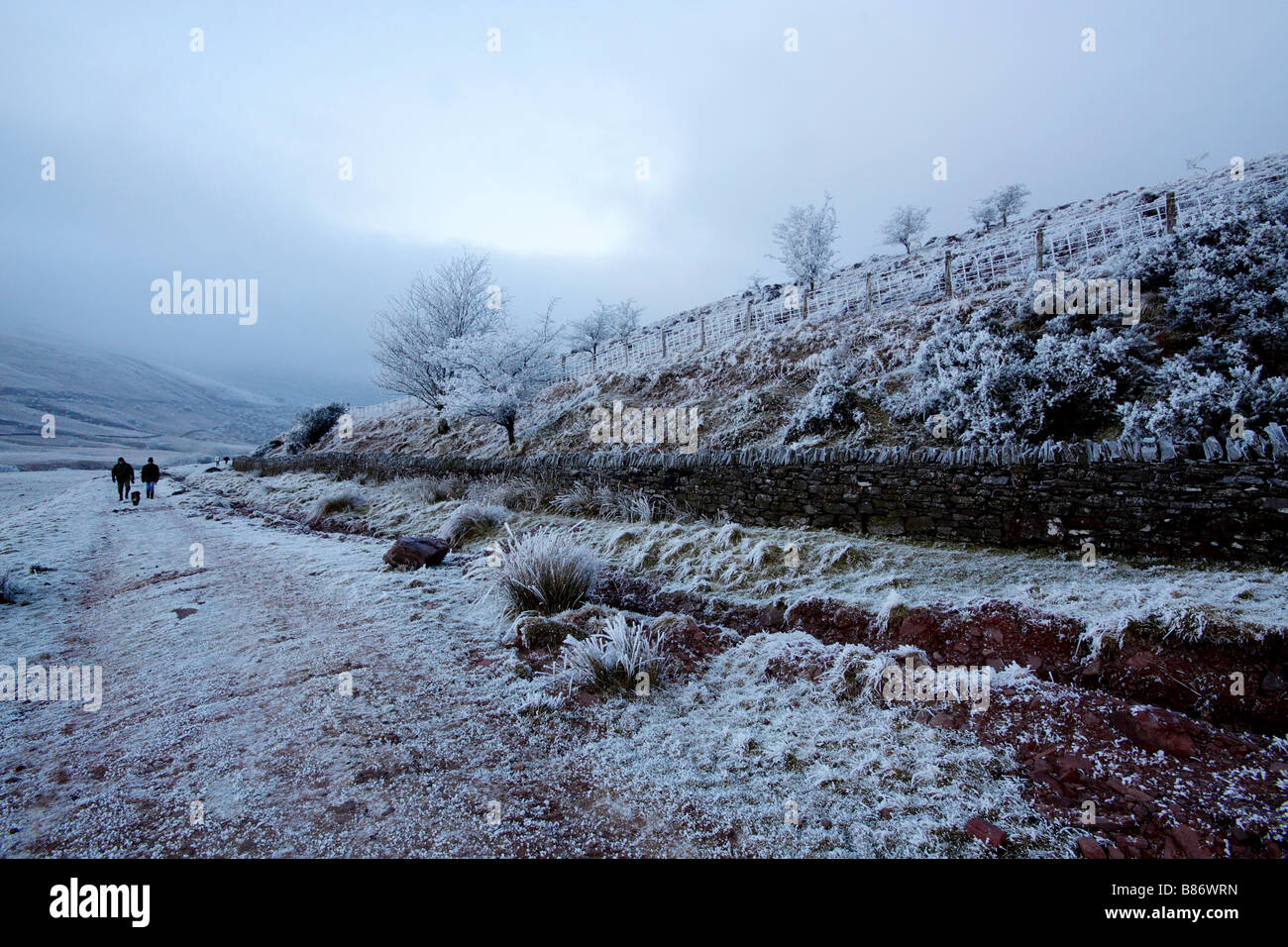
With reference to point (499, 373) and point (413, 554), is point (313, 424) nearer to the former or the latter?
point (499, 373)

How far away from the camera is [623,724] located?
134 inches

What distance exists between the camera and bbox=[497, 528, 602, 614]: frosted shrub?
212 inches

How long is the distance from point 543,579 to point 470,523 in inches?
173

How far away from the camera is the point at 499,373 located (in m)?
18.3

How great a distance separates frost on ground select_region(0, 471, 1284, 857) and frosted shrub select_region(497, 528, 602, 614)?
0.27 metres

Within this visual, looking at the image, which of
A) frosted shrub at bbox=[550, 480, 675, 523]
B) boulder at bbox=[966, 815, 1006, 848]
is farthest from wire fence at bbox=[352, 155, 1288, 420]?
boulder at bbox=[966, 815, 1006, 848]

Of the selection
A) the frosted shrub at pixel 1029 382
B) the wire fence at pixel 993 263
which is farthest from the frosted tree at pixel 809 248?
the frosted shrub at pixel 1029 382

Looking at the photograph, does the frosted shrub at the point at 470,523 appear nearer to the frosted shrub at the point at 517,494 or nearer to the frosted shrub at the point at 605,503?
the frosted shrub at the point at 517,494

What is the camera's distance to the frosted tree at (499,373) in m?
17.7

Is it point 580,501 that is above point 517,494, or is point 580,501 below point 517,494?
below

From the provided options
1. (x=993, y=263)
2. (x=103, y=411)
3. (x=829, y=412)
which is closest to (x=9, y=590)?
(x=829, y=412)

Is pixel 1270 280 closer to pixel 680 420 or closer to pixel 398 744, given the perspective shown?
pixel 680 420

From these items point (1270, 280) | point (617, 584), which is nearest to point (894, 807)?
point (617, 584)
